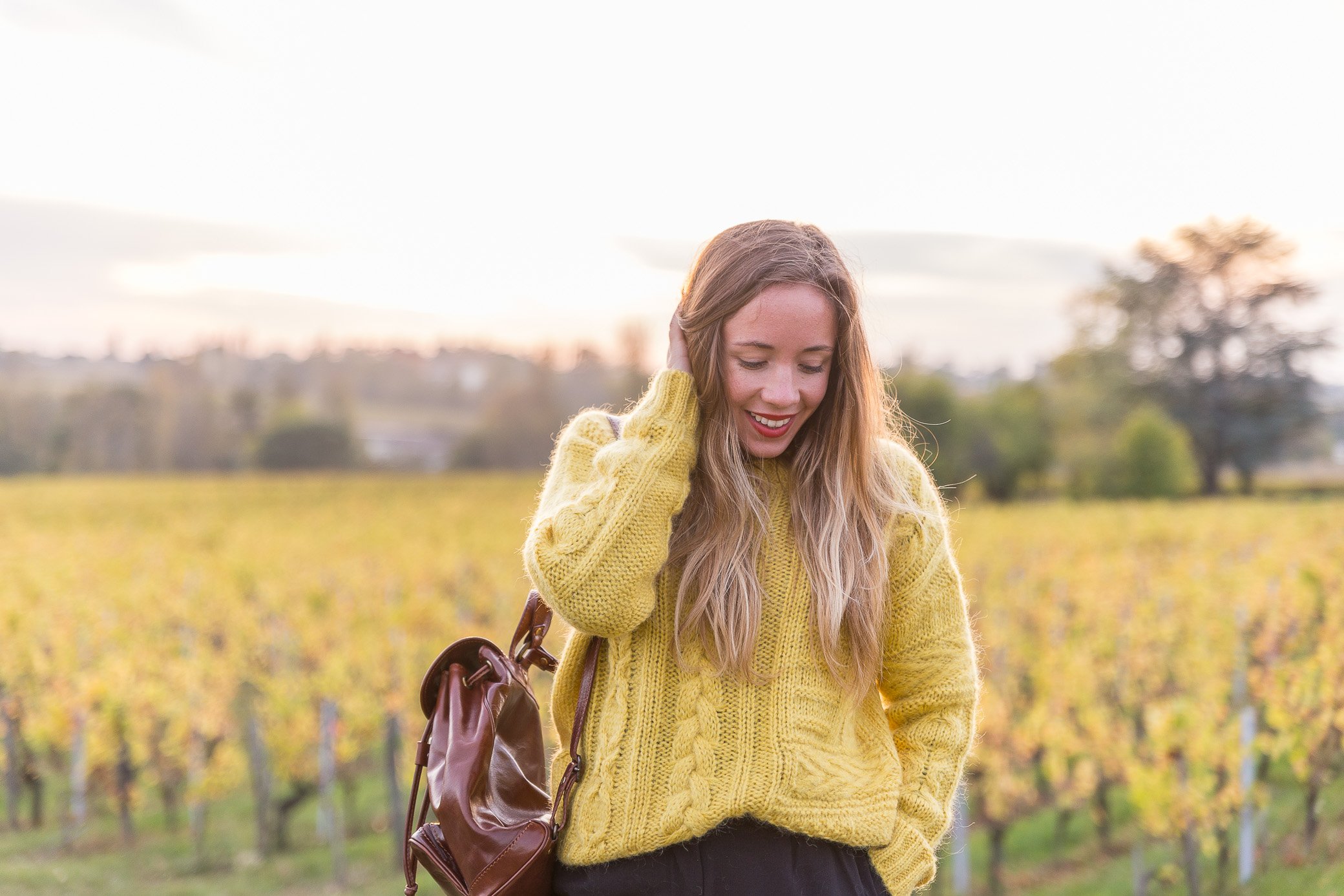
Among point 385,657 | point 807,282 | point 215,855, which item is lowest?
point 215,855

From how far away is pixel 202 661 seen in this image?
6422 millimetres

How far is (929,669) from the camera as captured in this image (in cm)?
188

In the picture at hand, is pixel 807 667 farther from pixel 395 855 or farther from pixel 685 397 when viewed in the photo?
pixel 395 855

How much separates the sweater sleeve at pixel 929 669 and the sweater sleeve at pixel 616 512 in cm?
44

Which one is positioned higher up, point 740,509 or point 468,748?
point 740,509

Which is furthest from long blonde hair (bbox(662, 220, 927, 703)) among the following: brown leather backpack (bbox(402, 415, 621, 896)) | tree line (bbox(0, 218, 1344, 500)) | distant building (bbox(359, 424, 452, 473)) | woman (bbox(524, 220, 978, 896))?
distant building (bbox(359, 424, 452, 473))

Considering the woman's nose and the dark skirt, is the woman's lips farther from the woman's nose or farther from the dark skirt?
the dark skirt

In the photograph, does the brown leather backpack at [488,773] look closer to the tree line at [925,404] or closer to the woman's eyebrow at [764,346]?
the woman's eyebrow at [764,346]

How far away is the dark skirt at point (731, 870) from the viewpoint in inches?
64.7

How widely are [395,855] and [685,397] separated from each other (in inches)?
190

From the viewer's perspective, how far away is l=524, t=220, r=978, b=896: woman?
1.67m

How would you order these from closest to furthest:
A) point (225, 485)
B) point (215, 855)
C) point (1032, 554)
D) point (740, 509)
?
point (740, 509) < point (215, 855) < point (1032, 554) < point (225, 485)

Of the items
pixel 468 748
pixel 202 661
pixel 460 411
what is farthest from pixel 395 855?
pixel 460 411

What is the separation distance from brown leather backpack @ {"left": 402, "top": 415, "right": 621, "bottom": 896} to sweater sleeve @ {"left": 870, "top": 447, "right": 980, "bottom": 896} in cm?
56
